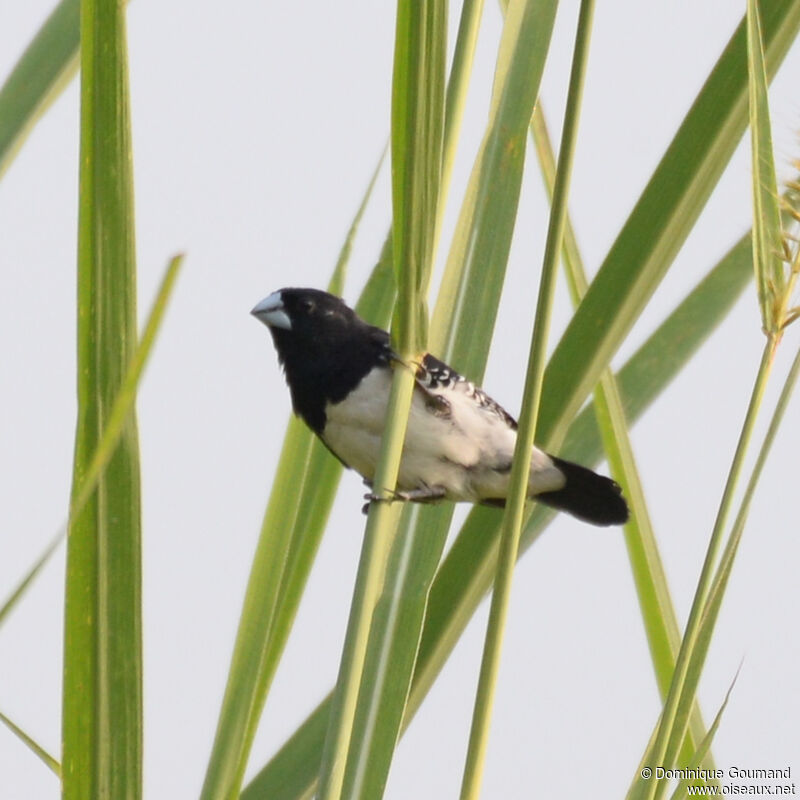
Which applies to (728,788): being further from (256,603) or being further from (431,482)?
(431,482)

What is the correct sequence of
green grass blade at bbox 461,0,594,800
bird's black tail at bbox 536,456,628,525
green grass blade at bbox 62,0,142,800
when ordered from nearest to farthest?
green grass blade at bbox 461,0,594,800 < green grass blade at bbox 62,0,142,800 < bird's black tail at bbox 536,456,628,525

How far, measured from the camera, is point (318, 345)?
257 centimetres

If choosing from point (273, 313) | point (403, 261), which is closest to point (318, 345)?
point (273, 313)

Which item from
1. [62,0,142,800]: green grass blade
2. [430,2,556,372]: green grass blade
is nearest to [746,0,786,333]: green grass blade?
[430,2,556,372]: green grass blade

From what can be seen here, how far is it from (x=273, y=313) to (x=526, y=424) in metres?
1.65

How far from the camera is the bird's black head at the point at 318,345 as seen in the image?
2.46 meters

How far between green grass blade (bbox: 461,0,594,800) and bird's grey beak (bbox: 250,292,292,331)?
1583 mm

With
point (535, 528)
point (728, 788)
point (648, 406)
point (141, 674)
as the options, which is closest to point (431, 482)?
point (535, 528)

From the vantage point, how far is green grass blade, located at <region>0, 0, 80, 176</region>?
5.41ft

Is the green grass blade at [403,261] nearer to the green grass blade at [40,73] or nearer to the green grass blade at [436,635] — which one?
the green grass blade at [436,635]

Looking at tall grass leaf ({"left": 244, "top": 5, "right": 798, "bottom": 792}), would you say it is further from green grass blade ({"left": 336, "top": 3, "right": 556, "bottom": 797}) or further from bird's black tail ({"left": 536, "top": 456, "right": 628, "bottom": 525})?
bird's black tail ({"left": 536, "top": 456, "right": 628, "bottom": 525})

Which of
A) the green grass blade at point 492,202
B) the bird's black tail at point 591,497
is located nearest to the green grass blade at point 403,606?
the green grass blade at point 492,202

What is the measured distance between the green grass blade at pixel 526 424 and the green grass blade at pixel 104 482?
370 millimetres

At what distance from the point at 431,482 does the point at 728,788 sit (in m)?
0.98
